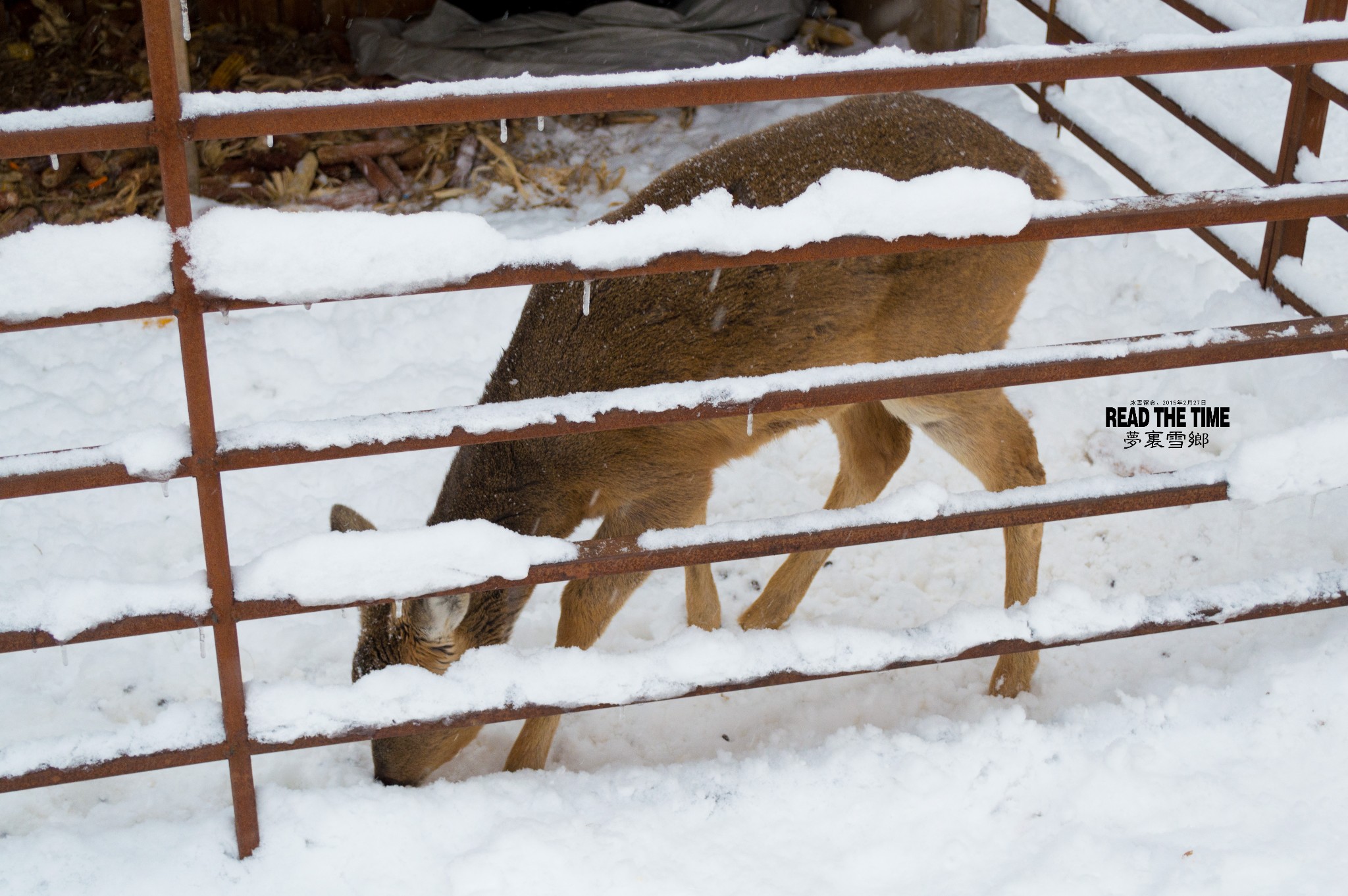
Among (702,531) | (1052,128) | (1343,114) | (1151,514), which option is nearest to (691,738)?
(702,531)

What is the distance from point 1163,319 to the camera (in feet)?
20.5

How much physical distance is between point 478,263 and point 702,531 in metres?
0.97

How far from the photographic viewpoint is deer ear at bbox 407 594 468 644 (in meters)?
3.57

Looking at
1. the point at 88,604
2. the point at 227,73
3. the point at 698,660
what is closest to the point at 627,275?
the point at 698,660

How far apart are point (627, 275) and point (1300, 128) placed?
3.93 metres

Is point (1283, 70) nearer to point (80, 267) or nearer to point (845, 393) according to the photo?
point (845, 393)

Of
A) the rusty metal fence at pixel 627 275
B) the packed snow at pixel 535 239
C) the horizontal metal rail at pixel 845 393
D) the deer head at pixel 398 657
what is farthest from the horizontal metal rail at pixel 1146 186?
the deer head at pixel 398 657

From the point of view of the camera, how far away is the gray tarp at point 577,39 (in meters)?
9.06

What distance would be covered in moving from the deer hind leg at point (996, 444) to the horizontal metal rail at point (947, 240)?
1.26 meters

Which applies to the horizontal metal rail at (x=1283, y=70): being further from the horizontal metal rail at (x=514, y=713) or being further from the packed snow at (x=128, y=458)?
the packed snow at (x=128, y=458)

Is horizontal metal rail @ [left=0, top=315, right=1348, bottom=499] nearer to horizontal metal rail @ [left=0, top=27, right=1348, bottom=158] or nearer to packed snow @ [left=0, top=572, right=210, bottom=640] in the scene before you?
packed snow @ [left=0, top=572, right=210, bottom=640]

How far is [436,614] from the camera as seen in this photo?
11.9ft

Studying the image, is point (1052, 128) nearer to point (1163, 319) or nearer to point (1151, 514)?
point (1163, 319)

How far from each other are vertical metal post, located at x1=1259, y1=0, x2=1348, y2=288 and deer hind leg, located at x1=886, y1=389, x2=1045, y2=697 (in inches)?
77.8
